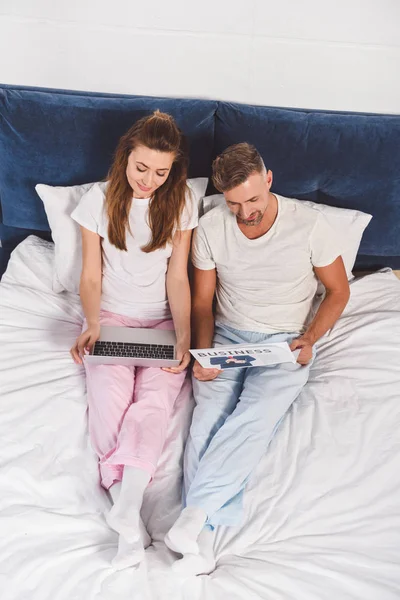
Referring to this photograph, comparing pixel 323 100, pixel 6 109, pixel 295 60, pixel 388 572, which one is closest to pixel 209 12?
pixel 295 60

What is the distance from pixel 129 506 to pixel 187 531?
15cm

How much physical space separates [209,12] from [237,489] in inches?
55.8

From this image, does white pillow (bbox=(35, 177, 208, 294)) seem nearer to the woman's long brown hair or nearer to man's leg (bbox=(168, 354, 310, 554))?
the woman's long brown hair

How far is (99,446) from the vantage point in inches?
63.5

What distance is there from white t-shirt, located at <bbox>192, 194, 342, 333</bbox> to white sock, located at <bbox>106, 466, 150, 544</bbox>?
1.91ft

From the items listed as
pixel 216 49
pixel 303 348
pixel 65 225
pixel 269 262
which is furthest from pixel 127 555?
pixel 216 49

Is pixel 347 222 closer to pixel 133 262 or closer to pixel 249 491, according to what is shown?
pixel 133 262

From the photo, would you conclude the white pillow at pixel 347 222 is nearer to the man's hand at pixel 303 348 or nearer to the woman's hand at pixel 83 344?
the man's hand at pixel 303 348

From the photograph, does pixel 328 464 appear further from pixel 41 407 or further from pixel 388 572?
pixel 41 407

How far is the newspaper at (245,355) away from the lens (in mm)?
1578

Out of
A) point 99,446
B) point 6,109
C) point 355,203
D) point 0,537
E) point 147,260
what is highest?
point 6,109

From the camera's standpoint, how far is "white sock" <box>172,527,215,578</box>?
1339 millimetres

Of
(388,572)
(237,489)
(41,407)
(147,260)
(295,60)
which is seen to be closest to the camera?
(388,572)

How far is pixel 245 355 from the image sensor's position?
1.62m
